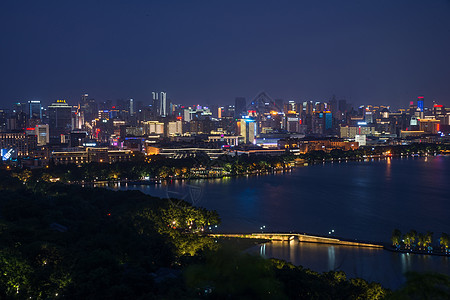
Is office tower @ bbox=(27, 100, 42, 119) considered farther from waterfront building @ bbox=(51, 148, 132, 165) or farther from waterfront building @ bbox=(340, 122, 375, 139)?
waterfront building @ bbox=(340, 122, 375, 139)

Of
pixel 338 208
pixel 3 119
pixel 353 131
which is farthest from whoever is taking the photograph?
pixel 353 131

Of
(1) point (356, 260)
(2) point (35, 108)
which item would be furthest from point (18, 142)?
(1) point (356, 260)

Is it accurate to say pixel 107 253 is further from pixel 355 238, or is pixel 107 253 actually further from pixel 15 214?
pixel 355 238

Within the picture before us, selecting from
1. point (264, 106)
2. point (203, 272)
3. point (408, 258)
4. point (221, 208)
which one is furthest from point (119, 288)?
point (264, 106)

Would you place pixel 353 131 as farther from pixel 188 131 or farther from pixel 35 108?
pixel 35 108

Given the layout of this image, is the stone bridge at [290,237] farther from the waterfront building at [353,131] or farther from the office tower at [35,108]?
the office tower at [35,108]

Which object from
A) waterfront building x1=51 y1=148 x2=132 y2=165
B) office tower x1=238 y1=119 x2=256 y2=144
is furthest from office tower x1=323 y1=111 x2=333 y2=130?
waterfront building x1=51 y1=148 x2=132 y2=165

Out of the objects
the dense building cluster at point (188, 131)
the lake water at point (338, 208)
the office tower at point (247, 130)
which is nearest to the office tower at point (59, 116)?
the dense building cluster at point (188, 131)
